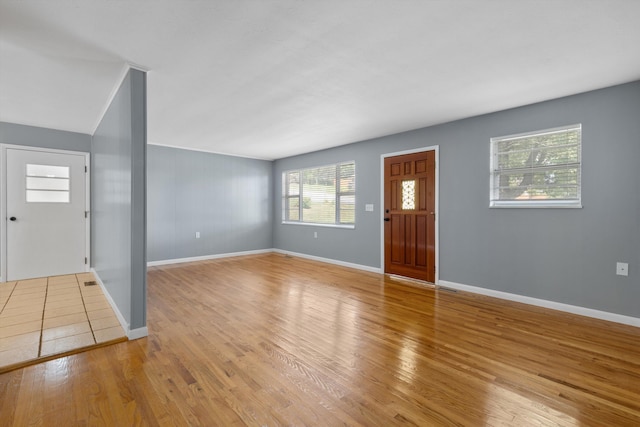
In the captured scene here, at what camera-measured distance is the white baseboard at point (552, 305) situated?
9.70 feet

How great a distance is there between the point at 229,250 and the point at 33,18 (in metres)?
5.33

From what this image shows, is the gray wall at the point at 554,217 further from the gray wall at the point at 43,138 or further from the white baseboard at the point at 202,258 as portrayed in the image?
the gray wall at the point at 43,138

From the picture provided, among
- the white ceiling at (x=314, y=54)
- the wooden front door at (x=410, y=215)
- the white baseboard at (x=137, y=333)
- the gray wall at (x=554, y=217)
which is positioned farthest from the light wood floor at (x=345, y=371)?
the white ceiling at (x=314, y=54)

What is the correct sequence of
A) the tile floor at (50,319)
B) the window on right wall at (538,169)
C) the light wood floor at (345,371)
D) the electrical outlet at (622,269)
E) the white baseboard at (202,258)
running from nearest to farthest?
the light wood floor at (345,371) → the tile floor at (50,319) → the electrical outlet at (622,269) → the window on right wall at (538,169) → the white baseboard at (202,258)

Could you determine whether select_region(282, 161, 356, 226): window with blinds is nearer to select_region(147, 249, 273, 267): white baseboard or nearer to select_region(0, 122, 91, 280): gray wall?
select_region(147, 249, 273, 267): white baseboard

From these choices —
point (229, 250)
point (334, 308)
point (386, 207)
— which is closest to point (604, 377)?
point (334, 308)

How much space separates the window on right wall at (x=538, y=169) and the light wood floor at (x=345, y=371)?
132cm

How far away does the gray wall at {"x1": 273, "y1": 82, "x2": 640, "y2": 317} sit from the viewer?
2.96m

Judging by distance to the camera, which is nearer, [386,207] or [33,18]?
[33,18]

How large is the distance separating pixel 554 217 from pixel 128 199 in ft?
15.0

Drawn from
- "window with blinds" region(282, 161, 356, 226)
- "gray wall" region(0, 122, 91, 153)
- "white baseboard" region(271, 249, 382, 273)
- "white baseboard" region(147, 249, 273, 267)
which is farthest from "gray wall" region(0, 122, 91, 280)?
"white baseboard" region(271, 249, 382, 273)

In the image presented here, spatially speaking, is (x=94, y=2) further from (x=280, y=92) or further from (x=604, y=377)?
(x=604, y=377)

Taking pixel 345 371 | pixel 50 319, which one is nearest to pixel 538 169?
pixel 345 371

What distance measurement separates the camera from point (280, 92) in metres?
3.22
